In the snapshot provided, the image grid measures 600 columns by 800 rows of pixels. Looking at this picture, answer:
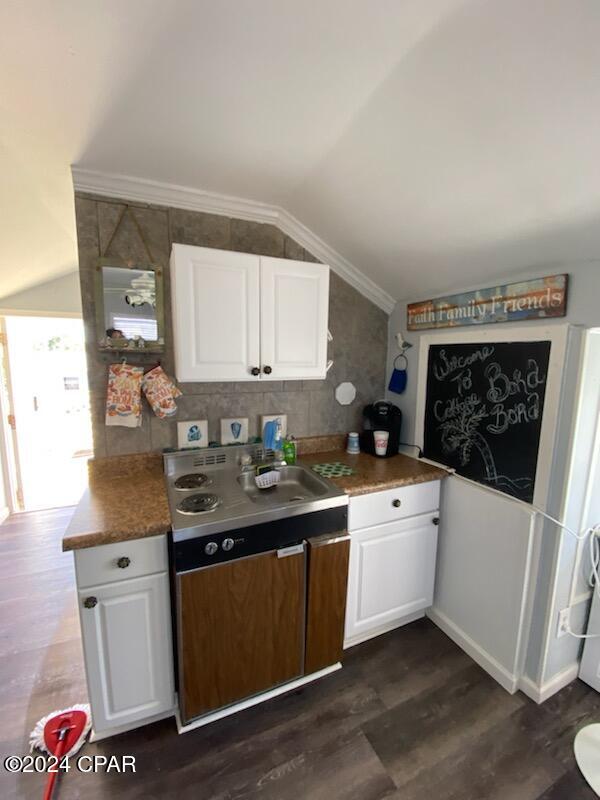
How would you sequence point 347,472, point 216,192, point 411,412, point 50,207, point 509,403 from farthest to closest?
point 411,412, point 50,207, point 347,472, point 216,192, point 509,403

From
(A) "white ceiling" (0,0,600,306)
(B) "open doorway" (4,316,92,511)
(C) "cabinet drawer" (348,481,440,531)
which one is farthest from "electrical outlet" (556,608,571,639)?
(B) "open doorway" (4,316,92,511)

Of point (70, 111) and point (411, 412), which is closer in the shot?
point (70, 111)

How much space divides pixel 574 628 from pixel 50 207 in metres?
3.44

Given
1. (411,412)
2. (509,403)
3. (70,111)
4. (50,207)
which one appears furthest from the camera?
(411,412)

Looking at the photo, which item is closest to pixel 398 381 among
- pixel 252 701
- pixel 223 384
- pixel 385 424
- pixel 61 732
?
pixel 385 424

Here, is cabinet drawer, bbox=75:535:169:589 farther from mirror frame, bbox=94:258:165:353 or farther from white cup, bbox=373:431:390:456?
white cup, bbox=373:431:390:456

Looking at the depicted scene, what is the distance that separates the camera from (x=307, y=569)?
142 cm

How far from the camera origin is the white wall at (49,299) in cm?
304

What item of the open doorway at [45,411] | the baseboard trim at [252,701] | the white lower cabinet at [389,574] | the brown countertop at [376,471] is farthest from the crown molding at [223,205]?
the baseboard trim at [252,701]

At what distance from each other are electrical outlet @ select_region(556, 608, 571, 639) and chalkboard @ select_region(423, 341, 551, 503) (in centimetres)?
53

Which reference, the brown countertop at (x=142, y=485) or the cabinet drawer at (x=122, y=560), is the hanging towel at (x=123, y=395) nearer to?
the brown countertop at (x=142, y=485)

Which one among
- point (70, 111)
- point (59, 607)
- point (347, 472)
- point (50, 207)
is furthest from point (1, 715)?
Answer: point (50, 207)

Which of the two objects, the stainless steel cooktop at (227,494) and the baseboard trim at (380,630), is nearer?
the stainless steel cooktop at (227,494)

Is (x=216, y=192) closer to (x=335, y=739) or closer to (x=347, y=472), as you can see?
(x=347, y=472)
